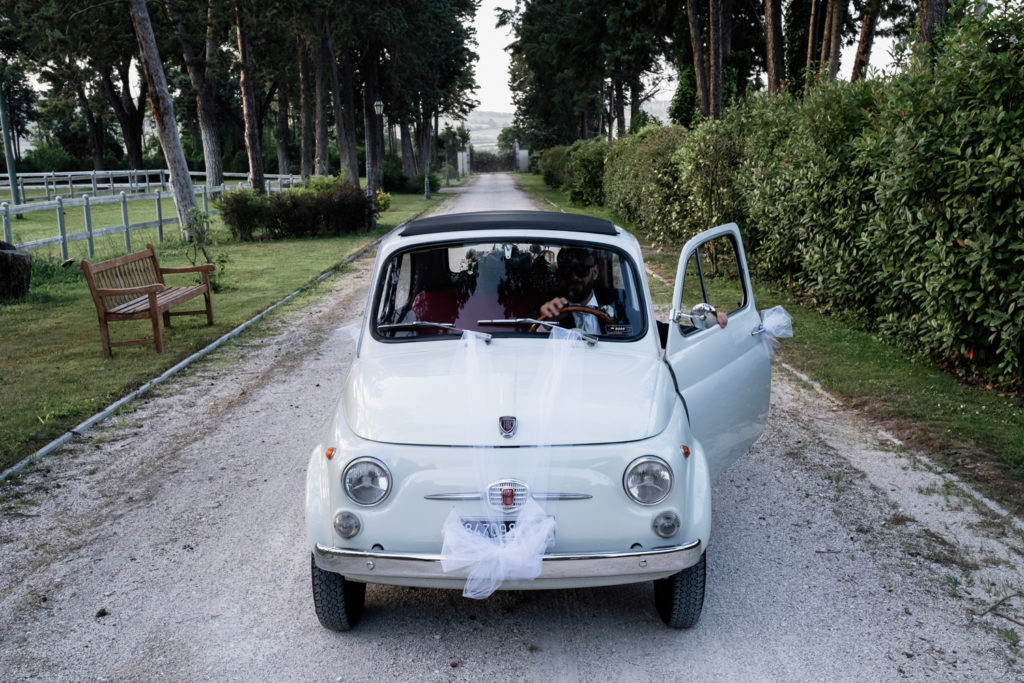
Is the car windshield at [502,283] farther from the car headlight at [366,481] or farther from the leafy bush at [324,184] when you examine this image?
the leafy bush at [324,184]

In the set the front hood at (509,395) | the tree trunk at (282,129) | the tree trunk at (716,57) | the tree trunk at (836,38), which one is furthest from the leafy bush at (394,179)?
the front hood at (509,395)

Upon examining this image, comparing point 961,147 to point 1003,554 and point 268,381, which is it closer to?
point 1003,554

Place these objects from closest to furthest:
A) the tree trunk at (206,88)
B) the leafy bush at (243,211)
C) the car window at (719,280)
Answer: the car window at (719,280)
the leafy bush at (243,211)
the tree trunk at (206,88)

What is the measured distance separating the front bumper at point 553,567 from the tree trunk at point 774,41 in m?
26.2

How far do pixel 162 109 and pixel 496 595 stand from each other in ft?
56.1

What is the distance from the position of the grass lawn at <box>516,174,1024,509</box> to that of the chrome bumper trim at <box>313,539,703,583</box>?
3.11 metres

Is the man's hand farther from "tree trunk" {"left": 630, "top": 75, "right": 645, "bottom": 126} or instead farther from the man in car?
"tree trunk" {"left": 630, "top": 75, "right": 645, "bottom": 126}

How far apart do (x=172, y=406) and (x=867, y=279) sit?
766cm

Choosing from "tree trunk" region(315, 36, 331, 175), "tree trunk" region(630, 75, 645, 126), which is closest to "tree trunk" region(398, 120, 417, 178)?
"tree trunk" region(630, 75, 645, 126)

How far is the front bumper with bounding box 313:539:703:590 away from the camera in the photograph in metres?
3.71

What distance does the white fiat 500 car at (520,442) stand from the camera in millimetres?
3758

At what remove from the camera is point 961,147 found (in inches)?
314

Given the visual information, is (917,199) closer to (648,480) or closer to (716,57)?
(648,480)

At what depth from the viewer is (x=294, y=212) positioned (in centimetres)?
2578
